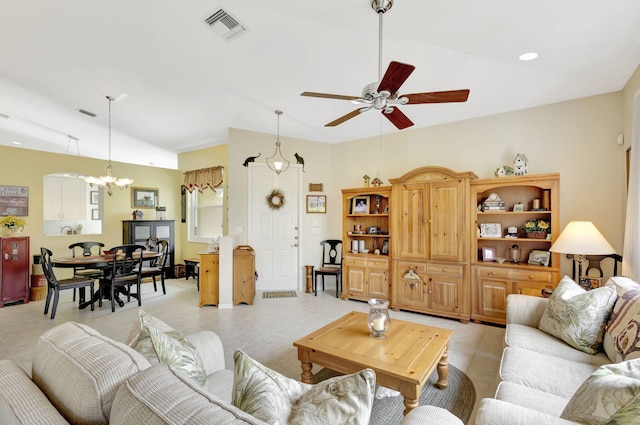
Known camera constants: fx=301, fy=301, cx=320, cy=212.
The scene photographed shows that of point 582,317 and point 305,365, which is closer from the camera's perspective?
point 582,317

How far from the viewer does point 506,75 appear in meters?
3.14

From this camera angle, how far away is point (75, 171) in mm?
6117

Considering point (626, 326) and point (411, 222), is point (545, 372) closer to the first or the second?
point (626, 326)

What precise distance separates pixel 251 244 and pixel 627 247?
189 inches

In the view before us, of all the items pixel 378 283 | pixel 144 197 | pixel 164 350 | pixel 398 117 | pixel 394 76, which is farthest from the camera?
pixel 144 197

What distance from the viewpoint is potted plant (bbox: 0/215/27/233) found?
510 cm

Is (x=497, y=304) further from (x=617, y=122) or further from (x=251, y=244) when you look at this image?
(x=251, y=244)

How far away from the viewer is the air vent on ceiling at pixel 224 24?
2.57m

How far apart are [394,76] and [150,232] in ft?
21.8

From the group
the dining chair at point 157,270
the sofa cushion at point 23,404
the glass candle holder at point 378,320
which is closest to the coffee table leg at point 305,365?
the glass candle holder at point 378,320

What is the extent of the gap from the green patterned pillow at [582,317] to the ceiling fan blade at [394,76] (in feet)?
6.65

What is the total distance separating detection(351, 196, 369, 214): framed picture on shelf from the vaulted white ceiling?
1.20 metres

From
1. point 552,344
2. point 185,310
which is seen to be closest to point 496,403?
A: point 552,344

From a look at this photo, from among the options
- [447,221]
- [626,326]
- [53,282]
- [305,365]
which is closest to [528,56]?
[447,221]
